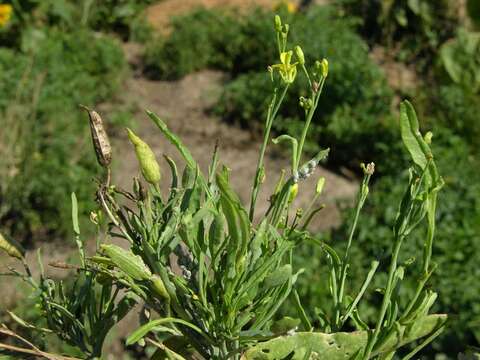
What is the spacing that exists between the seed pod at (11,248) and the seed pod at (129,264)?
0.16 meters

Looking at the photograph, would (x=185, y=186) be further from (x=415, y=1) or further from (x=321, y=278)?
(x=415, y=1)

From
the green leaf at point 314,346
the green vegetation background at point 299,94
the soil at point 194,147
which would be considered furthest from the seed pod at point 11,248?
the soil at point 194,147

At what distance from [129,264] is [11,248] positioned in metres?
0.18


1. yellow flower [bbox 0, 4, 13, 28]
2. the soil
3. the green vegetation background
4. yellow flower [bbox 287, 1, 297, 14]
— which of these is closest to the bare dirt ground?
yellow flower [bbox 287, 1, 297, 14]

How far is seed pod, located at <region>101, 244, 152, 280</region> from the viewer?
2.32ft

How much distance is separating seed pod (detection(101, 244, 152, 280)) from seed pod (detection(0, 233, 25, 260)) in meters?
0.16

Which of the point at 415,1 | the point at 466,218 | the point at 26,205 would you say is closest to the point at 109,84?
the point at 26,205

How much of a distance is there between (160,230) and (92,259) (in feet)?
0.22

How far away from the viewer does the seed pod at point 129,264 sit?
708mm

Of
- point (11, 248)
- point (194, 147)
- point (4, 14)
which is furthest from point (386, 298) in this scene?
point (4, 14)

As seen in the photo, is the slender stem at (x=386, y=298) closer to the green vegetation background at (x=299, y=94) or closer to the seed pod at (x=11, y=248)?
the seed pod at (x=11, y=248)

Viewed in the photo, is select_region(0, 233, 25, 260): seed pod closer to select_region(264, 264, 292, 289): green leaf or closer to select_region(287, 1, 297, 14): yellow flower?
select_region(264, 264, 292, 289): green leaf

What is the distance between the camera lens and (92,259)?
29.9 inches

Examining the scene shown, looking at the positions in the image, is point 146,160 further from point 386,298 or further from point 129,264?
point 386,298
